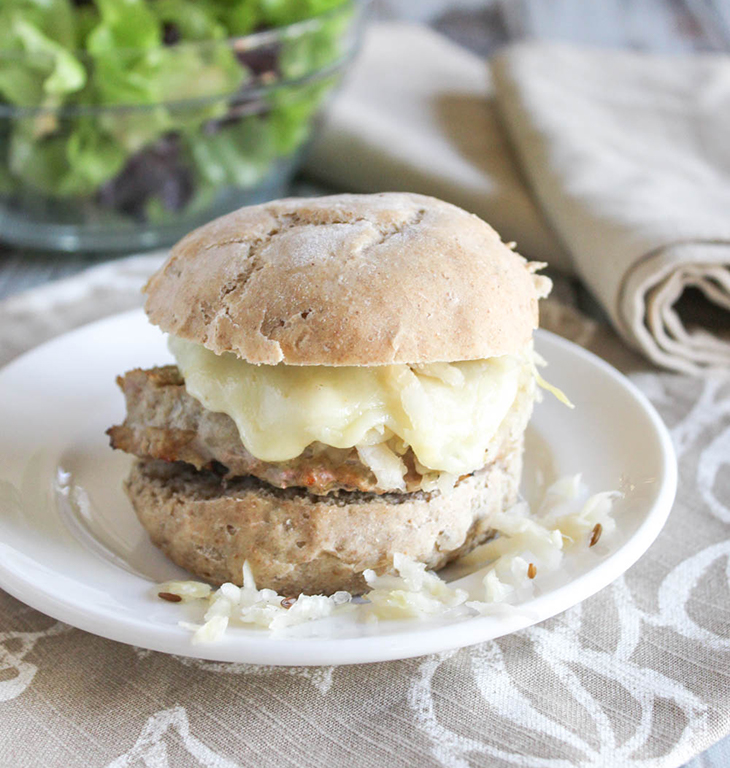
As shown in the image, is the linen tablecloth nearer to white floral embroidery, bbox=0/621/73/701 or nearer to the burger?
white floral embroidery, bbox=0/621/73/701

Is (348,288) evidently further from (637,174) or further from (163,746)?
(637,174)

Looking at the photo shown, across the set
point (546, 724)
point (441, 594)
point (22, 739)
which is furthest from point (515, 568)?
point (22, 739)

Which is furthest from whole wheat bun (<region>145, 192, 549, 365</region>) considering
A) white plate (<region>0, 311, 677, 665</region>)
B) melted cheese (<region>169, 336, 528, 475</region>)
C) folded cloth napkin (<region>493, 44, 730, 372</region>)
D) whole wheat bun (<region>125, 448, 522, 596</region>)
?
folded cloth napkin (<region>493, 44, 730, 372</region>)

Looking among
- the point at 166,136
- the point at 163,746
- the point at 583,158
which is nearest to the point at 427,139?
the point at 583,158

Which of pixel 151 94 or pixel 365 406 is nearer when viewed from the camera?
pixel 365 406

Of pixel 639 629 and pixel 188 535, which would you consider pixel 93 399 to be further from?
pixel 639 629

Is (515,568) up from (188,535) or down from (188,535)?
up
